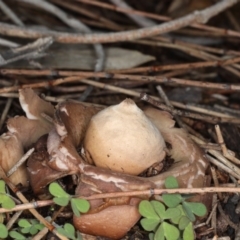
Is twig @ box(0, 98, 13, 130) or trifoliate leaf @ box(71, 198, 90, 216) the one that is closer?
trifoliate leaf @ box(71, 198, 90, 216)

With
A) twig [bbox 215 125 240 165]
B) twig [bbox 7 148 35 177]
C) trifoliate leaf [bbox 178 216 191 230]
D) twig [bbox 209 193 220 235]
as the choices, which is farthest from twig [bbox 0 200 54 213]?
twig [bbox 215 125 240 165]

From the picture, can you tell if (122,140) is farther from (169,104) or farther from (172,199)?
(169,104)

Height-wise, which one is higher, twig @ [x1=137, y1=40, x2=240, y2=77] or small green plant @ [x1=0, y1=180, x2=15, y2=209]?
twig @ [x1=137, y1=40, x2=240, y2=77]

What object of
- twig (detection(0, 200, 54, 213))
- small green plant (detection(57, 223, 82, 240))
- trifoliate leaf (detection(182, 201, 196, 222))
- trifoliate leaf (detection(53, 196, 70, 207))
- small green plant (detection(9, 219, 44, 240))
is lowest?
small green plant (detection(9, 219, 44, 240))

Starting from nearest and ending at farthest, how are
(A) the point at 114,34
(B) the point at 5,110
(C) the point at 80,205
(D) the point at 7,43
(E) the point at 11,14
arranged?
(C) the point at 80,205, (B) the point at 5,110, (D) the point at 7,43, (A) the point at 114,34, (E) the point at 11,14

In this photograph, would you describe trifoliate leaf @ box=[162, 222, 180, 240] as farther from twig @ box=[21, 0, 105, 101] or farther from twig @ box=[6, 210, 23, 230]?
twig @ box=[21, 0, 105, 101]

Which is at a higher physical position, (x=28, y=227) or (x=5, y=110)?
(x=5, y=110)

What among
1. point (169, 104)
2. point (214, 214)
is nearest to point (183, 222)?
point (214, 214)
